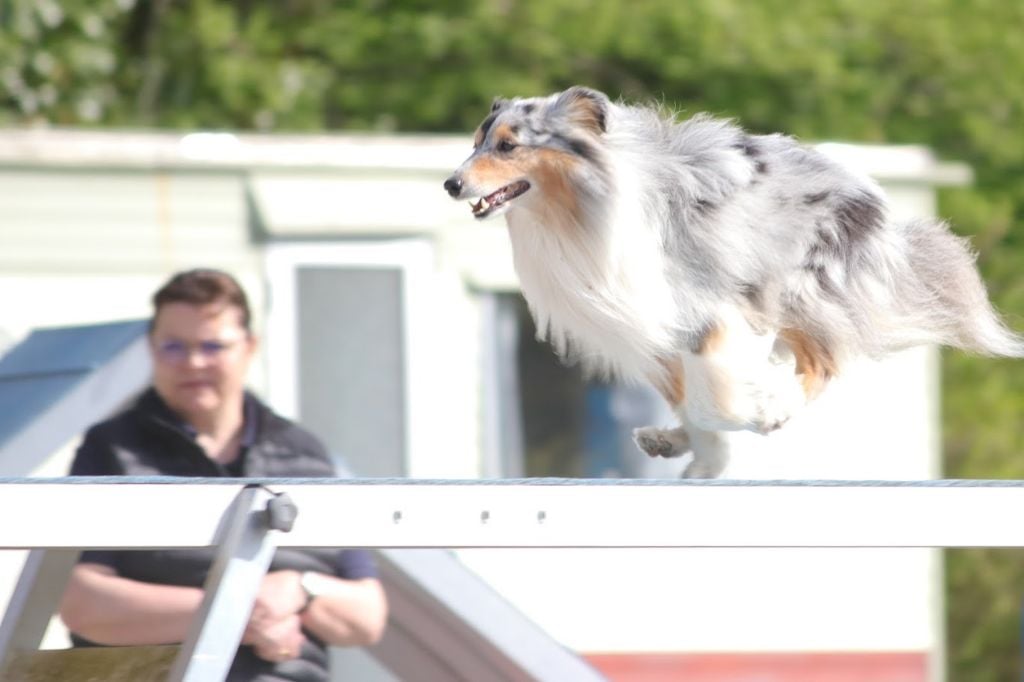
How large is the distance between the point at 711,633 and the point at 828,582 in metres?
0.61

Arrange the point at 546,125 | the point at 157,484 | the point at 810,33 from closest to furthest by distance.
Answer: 1. the point at 157,484
2. the point at 546,125
3. the point at 810,33

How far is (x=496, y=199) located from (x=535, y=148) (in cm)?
13

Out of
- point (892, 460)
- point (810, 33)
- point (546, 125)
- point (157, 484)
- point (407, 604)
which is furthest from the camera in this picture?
point (810, 33)

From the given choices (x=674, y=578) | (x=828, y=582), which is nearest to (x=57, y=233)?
(x=674, y=578)

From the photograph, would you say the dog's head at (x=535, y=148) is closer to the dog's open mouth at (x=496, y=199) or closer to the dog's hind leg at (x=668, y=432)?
the dog's open mouth at (x=496, y=199)

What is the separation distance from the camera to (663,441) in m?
3.17

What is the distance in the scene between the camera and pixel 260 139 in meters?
6.88

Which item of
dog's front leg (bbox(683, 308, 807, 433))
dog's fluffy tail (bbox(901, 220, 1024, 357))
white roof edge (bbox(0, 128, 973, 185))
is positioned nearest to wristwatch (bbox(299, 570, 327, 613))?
dog's front leg (bbox(683, 308, 807, 433))

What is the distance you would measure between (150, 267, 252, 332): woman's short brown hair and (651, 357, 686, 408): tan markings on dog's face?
46.4 inches

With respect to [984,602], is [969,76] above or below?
above

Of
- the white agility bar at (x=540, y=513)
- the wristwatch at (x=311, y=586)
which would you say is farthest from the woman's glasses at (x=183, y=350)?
the white agility bar at (x=540, y=513)

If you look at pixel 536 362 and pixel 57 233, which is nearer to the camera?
pixel 57 233

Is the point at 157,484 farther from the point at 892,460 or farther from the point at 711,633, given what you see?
the point at 892,460

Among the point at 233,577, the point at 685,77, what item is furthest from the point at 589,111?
the point at 685,77
